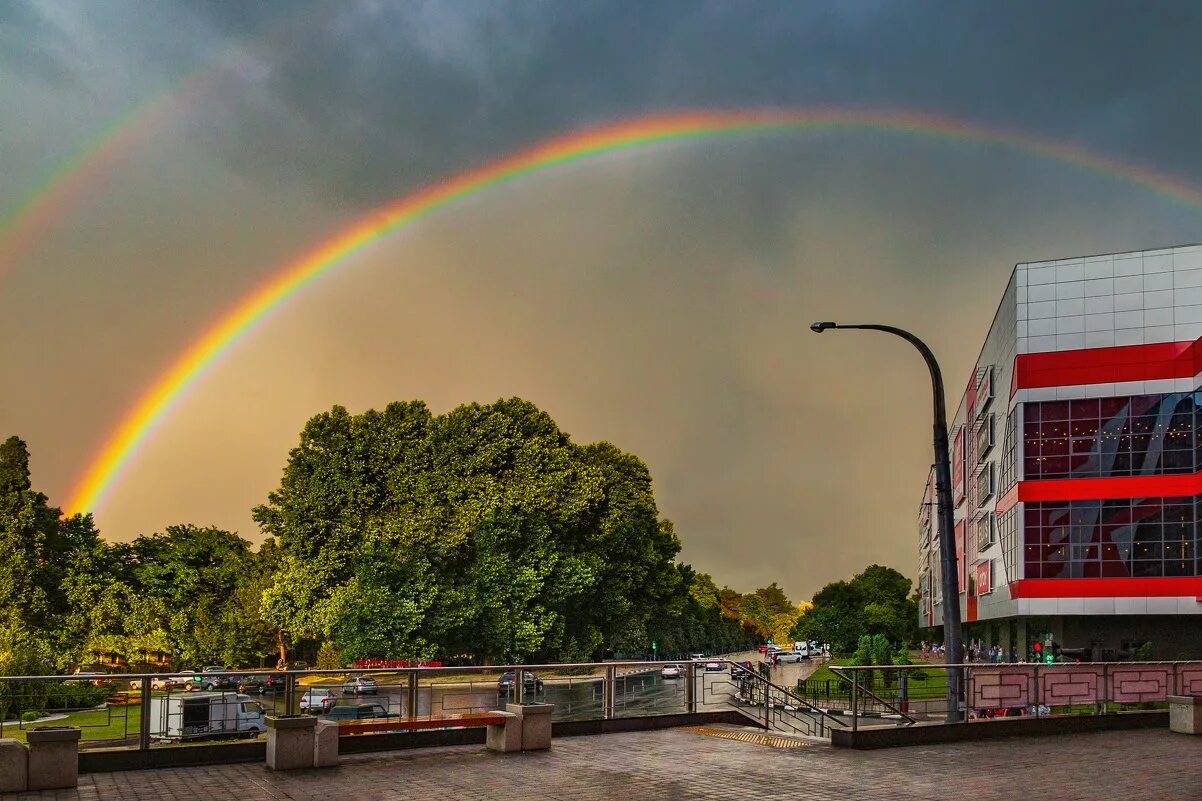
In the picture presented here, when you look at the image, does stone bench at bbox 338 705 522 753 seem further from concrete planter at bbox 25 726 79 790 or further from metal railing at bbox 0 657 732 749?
concrete planter at bbox 25 726 79 790

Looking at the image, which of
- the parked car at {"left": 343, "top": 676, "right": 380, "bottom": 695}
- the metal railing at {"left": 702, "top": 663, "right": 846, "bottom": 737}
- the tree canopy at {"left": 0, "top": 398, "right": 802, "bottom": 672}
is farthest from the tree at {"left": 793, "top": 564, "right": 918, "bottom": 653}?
the parked car at {"left": 343, "top": 676, "right": 380, "bottom": 695}

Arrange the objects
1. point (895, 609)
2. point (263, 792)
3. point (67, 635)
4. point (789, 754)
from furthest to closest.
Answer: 1. point (895, 609)
2. point (67, 635)
3. point (789, 754)
4. point (263, 792)

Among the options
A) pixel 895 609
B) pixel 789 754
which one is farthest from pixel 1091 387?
pixel 895 609

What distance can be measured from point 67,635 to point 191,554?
1415cm

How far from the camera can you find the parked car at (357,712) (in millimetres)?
16125

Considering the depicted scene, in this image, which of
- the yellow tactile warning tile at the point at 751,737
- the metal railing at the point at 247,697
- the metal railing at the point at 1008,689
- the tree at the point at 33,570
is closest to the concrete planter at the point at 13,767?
the metal railing at the point at 247,697

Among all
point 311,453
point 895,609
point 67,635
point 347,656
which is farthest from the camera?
point 895,609

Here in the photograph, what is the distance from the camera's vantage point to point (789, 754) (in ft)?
55.1

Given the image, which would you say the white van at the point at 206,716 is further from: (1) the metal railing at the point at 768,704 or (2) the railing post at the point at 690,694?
(1) the metal railing at the point at 768,704

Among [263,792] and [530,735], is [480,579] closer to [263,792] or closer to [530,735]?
[530,735]

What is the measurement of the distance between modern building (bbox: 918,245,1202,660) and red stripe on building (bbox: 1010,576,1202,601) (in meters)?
0.05

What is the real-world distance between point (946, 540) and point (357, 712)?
34.3 feet

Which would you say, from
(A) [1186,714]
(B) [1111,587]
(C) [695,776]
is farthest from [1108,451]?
(C) [695,776]

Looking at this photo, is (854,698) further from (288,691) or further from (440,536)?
(440,536)
